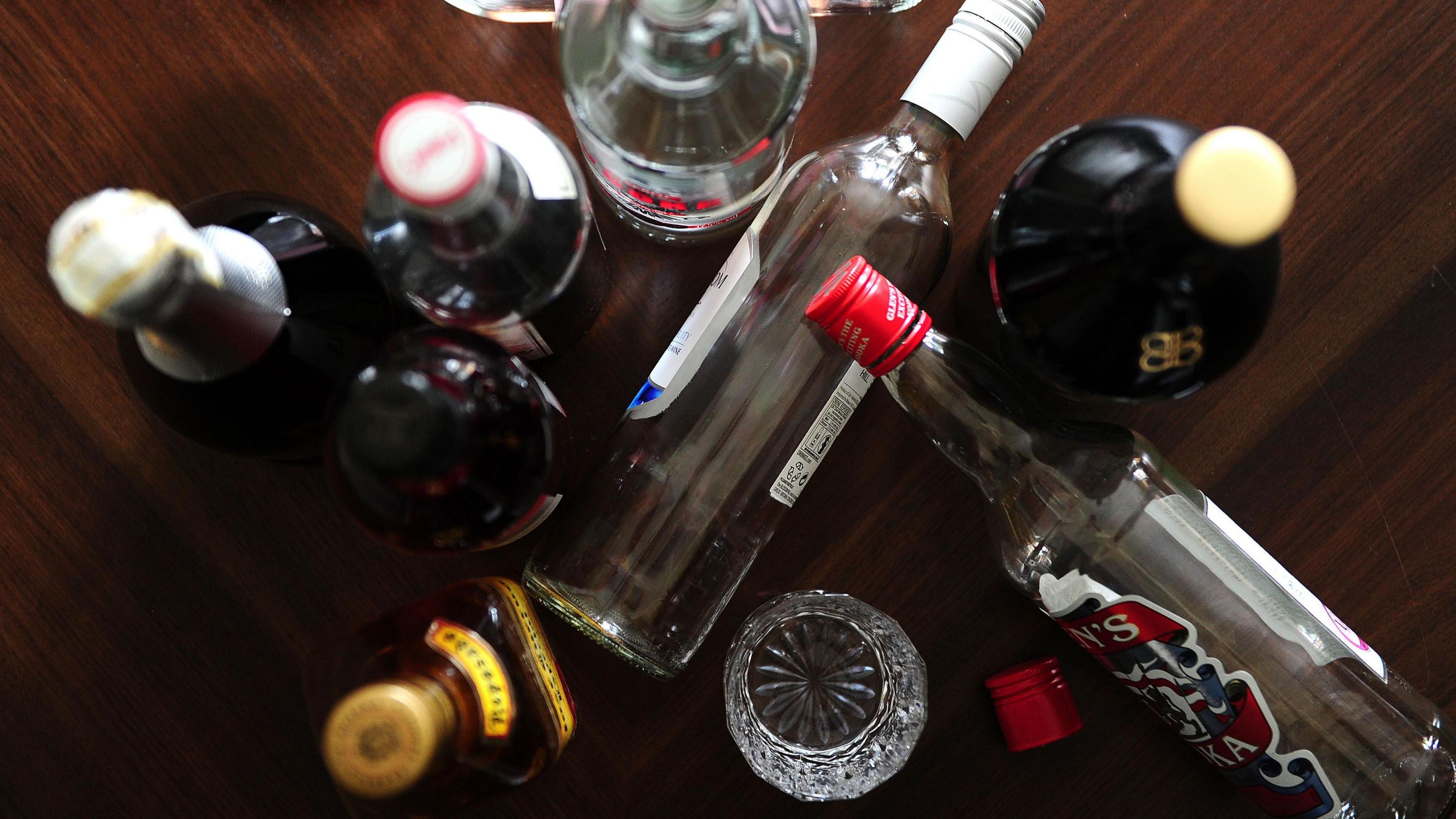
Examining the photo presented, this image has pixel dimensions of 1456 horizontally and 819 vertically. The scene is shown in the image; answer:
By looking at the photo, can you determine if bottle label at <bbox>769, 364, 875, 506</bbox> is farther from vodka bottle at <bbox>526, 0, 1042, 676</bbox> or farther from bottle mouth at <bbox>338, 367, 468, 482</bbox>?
bottle mouth at <bbox>338, 367, 468, 482</bbox>

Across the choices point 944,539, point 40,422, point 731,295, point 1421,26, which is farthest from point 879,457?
point 40,422

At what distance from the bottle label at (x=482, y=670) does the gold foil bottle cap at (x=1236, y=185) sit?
0.49 m

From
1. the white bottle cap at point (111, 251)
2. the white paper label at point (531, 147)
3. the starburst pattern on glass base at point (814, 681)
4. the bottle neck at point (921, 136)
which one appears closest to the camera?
the white bottle cap at point (111, 251)

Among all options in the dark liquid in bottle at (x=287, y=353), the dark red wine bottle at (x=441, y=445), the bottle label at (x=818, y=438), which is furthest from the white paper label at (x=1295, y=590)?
the dark liquid in bottle at (x=287, y=353)

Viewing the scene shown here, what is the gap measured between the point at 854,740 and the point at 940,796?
0.30 ft

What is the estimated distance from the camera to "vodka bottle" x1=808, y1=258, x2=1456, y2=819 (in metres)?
0.59

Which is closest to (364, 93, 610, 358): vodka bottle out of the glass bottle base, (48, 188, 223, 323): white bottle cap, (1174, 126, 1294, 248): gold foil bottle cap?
(48, 188, 223, 323): white bottle cap

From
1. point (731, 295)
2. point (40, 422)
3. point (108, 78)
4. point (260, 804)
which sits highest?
point (731, 295)

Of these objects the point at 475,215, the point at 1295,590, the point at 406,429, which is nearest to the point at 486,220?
the point at 475,215

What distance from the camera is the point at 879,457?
2.23 feet

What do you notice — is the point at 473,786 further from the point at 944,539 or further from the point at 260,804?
the point at 944,539

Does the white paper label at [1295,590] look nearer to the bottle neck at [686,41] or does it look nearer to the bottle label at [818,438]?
the bottle label at [818,438]

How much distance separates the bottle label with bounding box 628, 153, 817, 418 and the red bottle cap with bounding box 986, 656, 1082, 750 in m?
0.36

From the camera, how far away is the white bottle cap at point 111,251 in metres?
0.37
